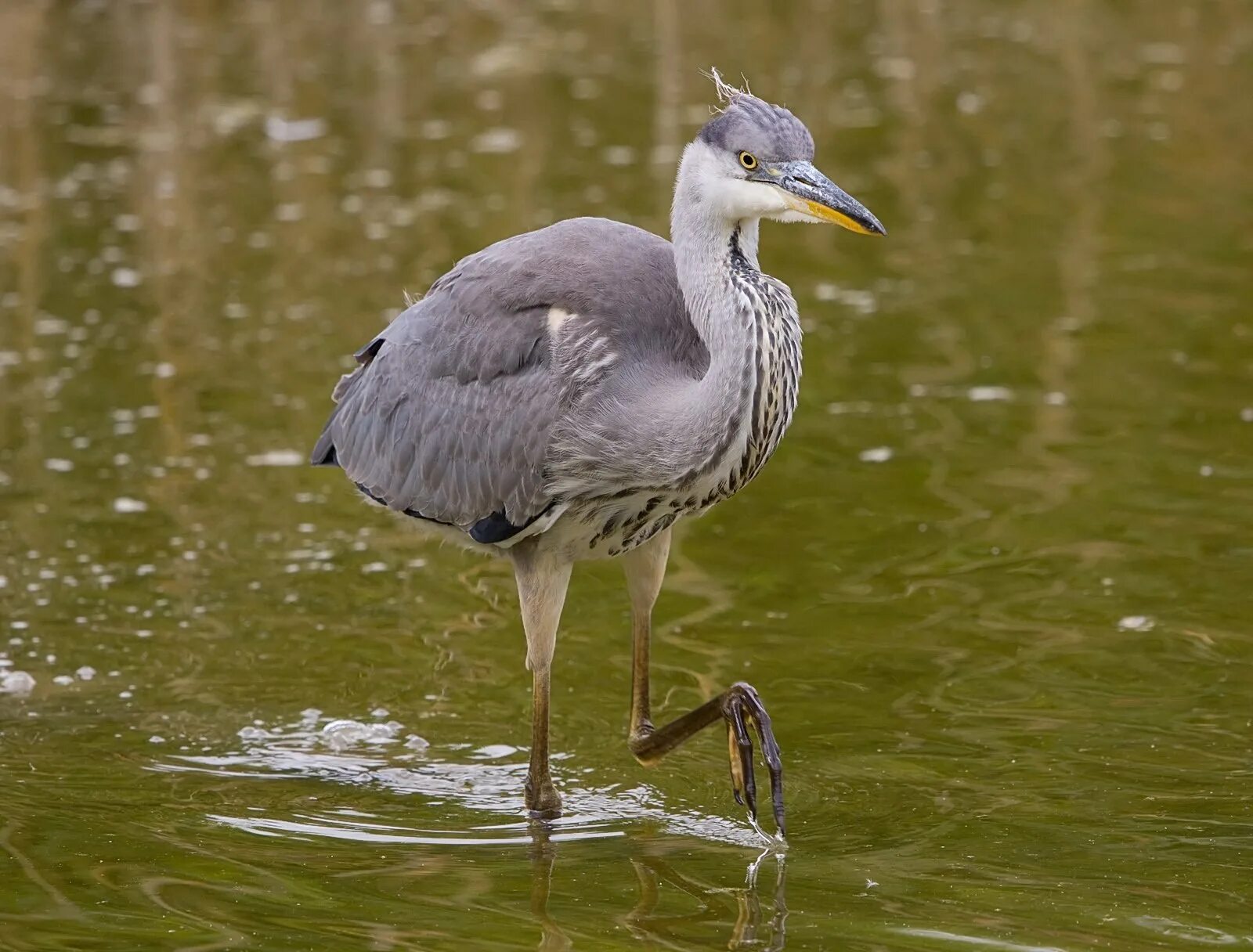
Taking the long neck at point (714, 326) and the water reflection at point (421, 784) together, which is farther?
the water reflection at point (421, 784)

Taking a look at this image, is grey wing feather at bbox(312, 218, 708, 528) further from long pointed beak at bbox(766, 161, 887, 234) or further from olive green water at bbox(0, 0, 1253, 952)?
olive green water at bbox(0, 0, 1253, 952)

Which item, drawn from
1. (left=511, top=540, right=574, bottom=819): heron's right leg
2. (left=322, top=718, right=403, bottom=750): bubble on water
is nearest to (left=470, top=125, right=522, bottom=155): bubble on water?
(left=322, top=718, right=403, bottom=750): bubble on water

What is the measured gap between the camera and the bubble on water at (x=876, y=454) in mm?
9703

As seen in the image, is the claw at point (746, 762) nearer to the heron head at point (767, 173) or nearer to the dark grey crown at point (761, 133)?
the heron head at point (767, 173)

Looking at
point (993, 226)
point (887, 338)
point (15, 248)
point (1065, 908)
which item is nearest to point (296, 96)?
point (15, 248)

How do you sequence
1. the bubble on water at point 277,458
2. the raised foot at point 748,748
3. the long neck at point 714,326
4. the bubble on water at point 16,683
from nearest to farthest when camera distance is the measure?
the long neck at point 714,326, the raised foot at point 748,748, the bubble on water at point 16,683, the bubble on water at point 277,458

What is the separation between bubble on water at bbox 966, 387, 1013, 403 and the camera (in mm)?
10359

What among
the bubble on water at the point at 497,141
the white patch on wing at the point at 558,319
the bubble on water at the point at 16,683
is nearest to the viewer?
the white patch on wing at the point at 558,319

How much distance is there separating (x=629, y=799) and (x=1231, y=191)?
8.95 metres

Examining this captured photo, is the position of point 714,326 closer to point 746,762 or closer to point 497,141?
point 746,762

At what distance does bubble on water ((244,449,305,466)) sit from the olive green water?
0.30 ft

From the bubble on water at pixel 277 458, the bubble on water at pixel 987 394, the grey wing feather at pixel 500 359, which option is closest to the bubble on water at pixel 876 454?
the bubble on water at pixel 987 394

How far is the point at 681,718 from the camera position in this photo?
6637mm

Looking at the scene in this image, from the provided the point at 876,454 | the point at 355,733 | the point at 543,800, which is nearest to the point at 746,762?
the point at 543,800
